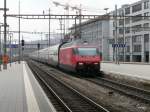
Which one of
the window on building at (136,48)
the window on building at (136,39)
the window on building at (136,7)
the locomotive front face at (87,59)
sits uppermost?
the window on building at (136,7)

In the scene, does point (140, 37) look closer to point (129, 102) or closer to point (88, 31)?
point (88, 31)

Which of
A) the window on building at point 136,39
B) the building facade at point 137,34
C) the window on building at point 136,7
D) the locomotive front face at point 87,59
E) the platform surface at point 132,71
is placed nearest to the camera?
the platform surface at point 132,71

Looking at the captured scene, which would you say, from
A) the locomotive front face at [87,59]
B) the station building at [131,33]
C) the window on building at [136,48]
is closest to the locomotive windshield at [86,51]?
the locomotive front face at [87,59]

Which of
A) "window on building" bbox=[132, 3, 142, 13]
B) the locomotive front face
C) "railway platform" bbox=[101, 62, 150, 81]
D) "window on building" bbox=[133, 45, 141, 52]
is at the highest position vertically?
"window on building" bbox=[132, 3, 142, 13]

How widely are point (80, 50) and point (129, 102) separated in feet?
58.6

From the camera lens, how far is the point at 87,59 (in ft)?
114

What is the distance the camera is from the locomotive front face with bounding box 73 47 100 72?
34719mm

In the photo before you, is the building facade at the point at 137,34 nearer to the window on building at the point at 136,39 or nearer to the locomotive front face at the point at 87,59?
the window on building at the point at 136,39

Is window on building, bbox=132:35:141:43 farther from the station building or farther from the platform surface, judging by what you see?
the platform surface

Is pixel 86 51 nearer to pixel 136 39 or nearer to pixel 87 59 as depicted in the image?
pixel 87 59

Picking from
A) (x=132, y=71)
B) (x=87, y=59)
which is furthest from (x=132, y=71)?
(x=87, y=59)

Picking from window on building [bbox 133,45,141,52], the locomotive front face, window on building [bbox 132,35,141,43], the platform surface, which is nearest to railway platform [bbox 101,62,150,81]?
the platform surface

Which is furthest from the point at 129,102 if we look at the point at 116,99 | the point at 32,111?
the point at 32,111

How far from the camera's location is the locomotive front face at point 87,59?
3472cm
